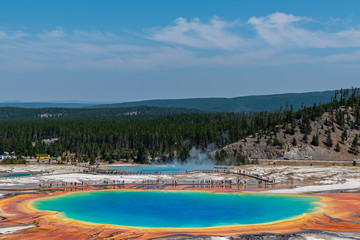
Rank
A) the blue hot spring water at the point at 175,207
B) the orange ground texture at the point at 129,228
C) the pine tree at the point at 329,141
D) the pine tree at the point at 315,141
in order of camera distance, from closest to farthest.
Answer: the orange ground texture at the point at 129,228 → the blue hot spring water at the point at 175,207 → the pine tree at the point at 315,141 → the pine tree at the point at 329,141

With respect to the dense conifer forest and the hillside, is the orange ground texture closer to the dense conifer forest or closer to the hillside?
the hillside

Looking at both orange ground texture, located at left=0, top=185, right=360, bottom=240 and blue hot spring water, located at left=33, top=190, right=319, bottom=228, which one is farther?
blue hot spring water, located at left=33, top=190, right=319, bottom=228

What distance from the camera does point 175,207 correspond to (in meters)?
56.8

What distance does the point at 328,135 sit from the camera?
11762 cm

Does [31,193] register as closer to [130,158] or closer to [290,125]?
[130,158]

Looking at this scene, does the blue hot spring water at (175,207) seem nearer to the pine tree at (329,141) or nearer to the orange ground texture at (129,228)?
the orange ground texture at (129,228)

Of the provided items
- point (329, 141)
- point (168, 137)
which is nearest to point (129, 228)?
point (329, 141)

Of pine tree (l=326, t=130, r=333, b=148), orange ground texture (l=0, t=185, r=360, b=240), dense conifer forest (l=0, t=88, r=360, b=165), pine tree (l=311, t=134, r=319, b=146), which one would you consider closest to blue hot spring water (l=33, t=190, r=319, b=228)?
orange ground texture (l=0, t=185, r=360, b=240)

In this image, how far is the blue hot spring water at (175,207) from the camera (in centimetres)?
4909

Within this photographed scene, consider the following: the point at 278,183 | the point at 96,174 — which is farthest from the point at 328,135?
the point at 96,174

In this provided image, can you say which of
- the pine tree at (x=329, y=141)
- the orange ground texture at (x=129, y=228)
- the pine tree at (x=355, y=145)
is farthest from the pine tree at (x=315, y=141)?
the orange ground texture at (x=129, y=228)

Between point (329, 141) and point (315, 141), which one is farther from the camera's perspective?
point (329, 141)

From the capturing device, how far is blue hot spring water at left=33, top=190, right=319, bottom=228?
Answer: 49.1 metres

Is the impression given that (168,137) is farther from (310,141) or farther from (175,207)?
(175,207)
